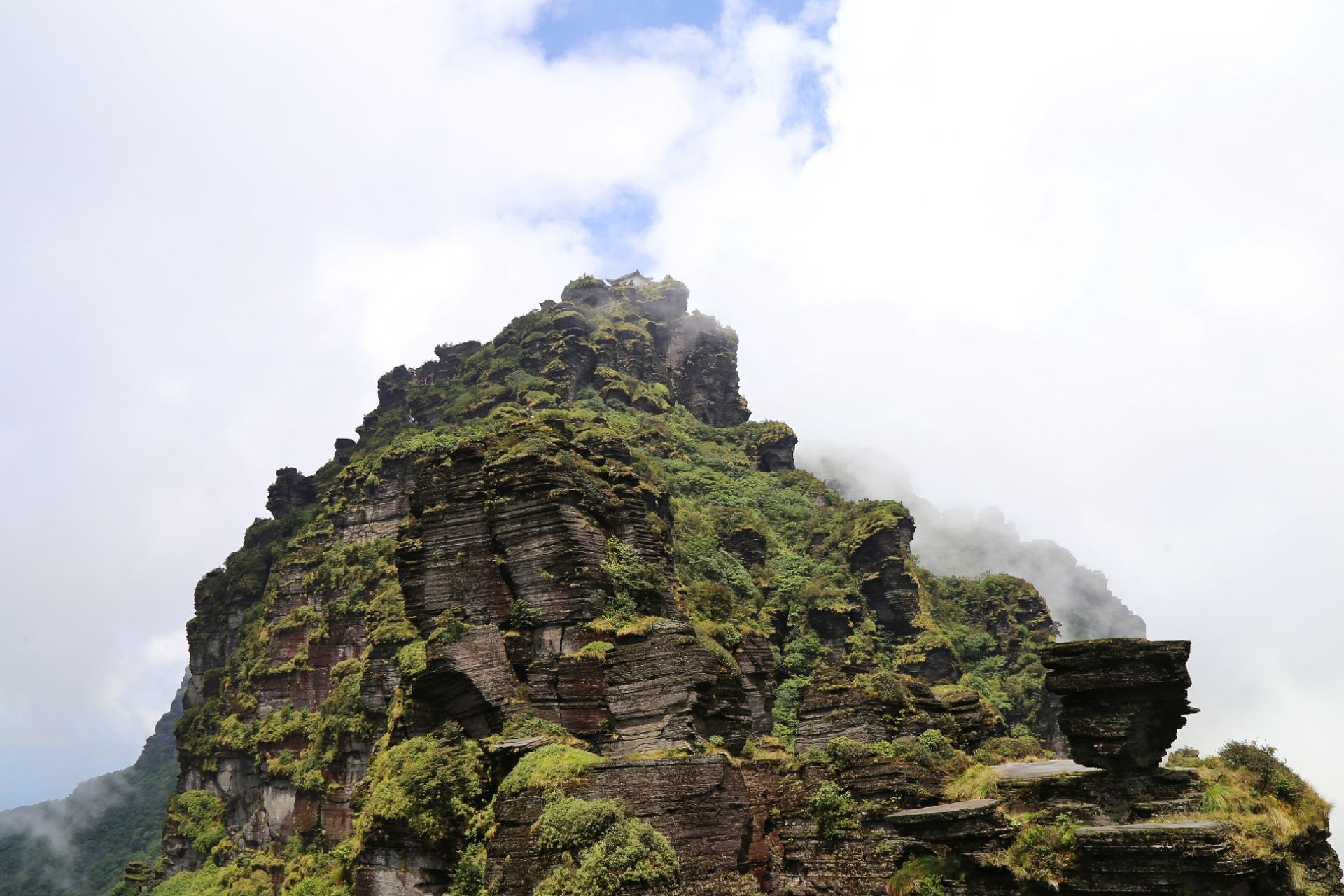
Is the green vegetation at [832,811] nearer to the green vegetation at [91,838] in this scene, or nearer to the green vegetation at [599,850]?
the green vegetation at [599,850]

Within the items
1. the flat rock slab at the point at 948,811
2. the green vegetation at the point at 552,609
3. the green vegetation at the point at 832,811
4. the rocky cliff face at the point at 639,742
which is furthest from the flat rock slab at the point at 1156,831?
the green vegetation at the point at 832,811

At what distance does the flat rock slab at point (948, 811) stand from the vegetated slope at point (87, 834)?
110m

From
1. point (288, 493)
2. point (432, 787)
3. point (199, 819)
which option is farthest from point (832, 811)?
point (288, 493)

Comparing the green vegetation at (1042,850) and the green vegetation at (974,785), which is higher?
the green vegetation at (974,785)

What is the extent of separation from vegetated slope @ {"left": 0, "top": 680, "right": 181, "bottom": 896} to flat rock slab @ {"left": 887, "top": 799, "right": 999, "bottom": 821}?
360 ft

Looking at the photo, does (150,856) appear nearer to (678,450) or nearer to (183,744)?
(183,744)

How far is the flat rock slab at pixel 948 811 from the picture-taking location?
→ 17.1 meters

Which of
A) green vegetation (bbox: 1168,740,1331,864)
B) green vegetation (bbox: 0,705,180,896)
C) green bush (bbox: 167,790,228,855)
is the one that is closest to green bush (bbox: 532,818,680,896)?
green vegetation (bbox: 1168,740,1331,864)

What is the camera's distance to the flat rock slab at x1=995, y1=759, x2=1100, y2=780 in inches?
678

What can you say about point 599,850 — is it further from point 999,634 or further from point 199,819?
point 199,819

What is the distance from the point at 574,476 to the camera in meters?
27.5

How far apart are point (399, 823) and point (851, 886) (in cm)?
1317

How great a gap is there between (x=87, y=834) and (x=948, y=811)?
462 feet

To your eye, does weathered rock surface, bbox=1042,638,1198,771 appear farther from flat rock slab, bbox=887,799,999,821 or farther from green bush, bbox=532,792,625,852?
green bush, bbox=532,792,625,852
